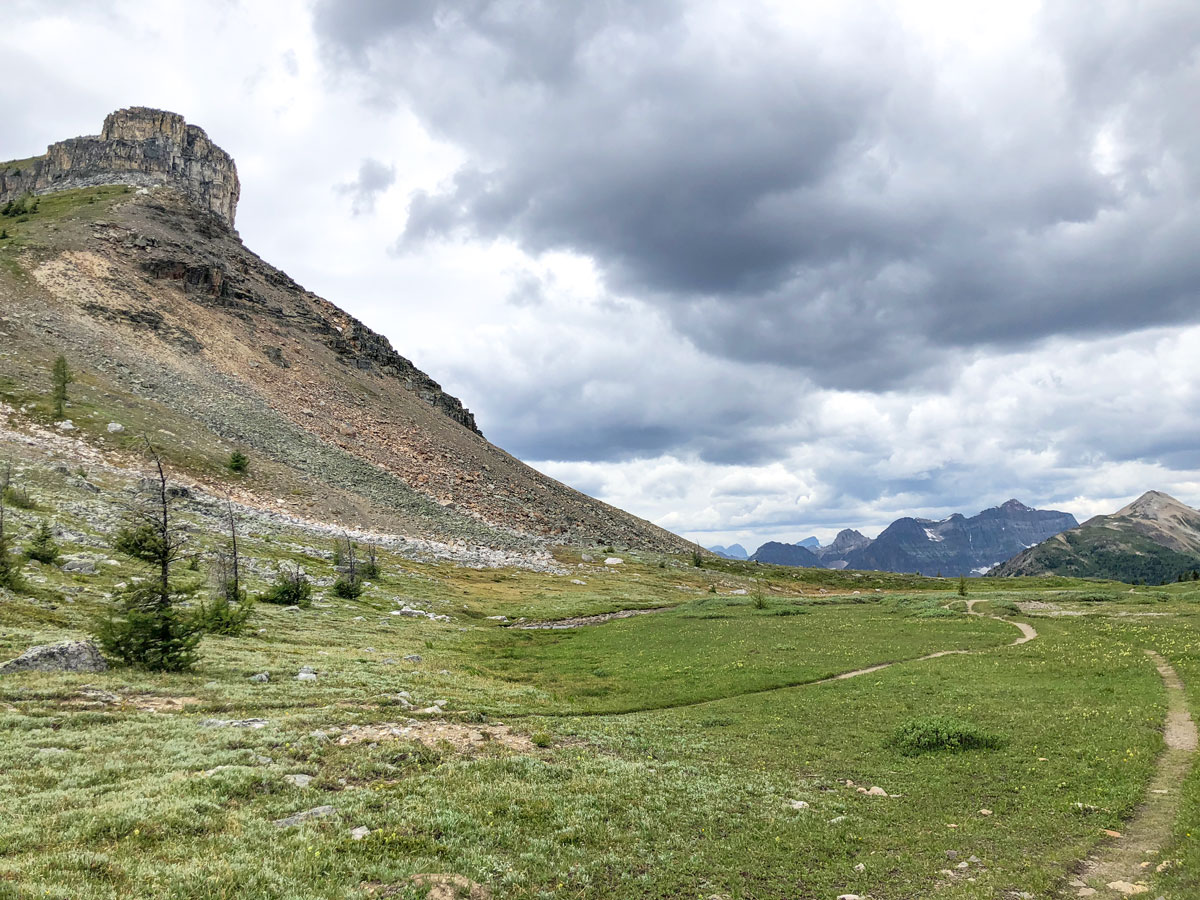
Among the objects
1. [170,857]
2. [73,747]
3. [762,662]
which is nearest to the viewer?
[170,857]

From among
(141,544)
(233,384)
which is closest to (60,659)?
(141,544)

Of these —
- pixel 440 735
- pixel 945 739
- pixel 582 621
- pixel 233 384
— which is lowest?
pixel 582 621

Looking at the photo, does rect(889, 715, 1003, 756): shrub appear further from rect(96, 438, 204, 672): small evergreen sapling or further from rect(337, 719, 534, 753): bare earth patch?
rect(96, 438, 204, 672): small evergreen sapling

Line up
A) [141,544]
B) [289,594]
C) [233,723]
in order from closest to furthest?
1. [233,723]
2. [141,544]
3. [289,594]

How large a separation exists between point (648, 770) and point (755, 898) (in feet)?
24.0

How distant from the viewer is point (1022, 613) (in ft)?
190

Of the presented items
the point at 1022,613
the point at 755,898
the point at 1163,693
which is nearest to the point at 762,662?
the point at 1163,693

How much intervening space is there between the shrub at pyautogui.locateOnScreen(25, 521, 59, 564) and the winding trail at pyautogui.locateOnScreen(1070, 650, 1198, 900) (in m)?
52.2

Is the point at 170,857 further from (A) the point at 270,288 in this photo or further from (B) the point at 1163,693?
(A) the point at 270,288

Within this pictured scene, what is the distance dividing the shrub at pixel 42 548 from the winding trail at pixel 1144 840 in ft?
171

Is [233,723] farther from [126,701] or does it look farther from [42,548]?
[42,548]

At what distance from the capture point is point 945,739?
2084 cm

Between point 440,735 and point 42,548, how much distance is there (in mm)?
34487

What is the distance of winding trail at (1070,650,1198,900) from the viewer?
12383 millimetres
